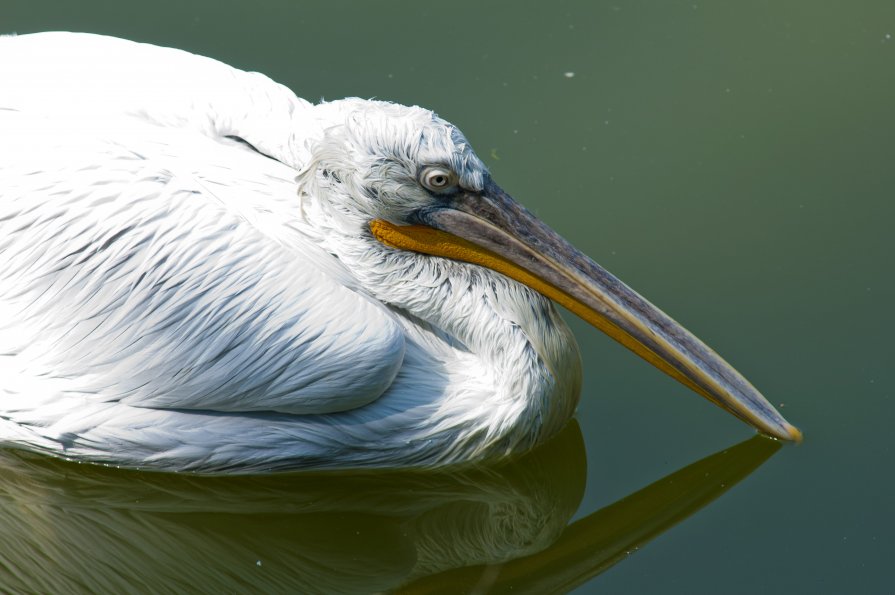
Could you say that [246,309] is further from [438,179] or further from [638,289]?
[638,289]

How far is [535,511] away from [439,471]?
0.35m

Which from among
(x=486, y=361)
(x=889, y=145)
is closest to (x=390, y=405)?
(x=486, y=361)

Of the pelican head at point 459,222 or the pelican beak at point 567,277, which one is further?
the pelican beak at point 567,277

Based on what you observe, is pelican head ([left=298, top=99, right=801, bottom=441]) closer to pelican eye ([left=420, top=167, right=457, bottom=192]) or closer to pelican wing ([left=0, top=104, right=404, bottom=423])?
pelican eye ([left=420, top=167, right=457, bottom=192])

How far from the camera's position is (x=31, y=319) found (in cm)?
382

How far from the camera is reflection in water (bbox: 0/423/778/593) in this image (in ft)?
12.5

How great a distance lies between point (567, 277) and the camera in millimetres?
3979

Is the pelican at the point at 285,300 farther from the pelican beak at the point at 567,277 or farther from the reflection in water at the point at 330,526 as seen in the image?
the reflection in water at the point at 330,526

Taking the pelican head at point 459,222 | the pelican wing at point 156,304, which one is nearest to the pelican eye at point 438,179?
the pelican head at point 459,222

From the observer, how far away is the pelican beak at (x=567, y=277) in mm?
3908

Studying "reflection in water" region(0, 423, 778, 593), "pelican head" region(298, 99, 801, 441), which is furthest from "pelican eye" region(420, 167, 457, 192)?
"reflection in water" region(0, 423, 778, 593)

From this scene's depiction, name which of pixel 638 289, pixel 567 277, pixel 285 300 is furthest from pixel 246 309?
pixel 638 289

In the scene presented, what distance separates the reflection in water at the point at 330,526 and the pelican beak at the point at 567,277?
0.26m

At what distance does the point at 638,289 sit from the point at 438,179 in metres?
1.29
